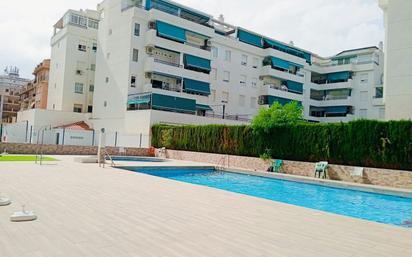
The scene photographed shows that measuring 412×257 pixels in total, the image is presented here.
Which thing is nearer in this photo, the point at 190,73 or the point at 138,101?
the point at 138,101

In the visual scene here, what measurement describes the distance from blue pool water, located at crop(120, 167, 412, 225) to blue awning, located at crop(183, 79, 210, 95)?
63.1 ft

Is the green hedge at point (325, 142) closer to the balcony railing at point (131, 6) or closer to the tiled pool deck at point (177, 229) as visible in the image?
the tiled pool deck at point (177, 229)

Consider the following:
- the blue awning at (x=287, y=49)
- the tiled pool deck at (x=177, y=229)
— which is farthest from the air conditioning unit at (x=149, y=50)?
the tiled pool deck at (x=177, y=229)

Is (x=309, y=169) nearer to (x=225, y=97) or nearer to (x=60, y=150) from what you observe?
(x=60, y=150)

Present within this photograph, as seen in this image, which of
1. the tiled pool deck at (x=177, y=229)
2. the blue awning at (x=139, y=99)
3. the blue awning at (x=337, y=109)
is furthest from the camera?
the blue awning at (x=337, y=109)

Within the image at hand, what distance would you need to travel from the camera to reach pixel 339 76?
183ft

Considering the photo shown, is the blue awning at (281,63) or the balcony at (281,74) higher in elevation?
the blue awning at (281,63)

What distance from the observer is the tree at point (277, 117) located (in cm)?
2328

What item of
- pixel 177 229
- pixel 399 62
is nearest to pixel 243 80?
pixel 399 62

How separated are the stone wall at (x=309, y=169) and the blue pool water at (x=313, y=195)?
2122mm

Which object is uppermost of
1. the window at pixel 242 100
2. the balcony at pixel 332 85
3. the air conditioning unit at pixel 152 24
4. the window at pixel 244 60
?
the air conditioning unit at pixel 152 24

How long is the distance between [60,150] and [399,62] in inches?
1010

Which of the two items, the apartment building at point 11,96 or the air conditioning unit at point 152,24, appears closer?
Answer: the air conditioning unit at point 152,24

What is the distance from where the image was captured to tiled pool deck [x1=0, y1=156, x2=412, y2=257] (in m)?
5.06
